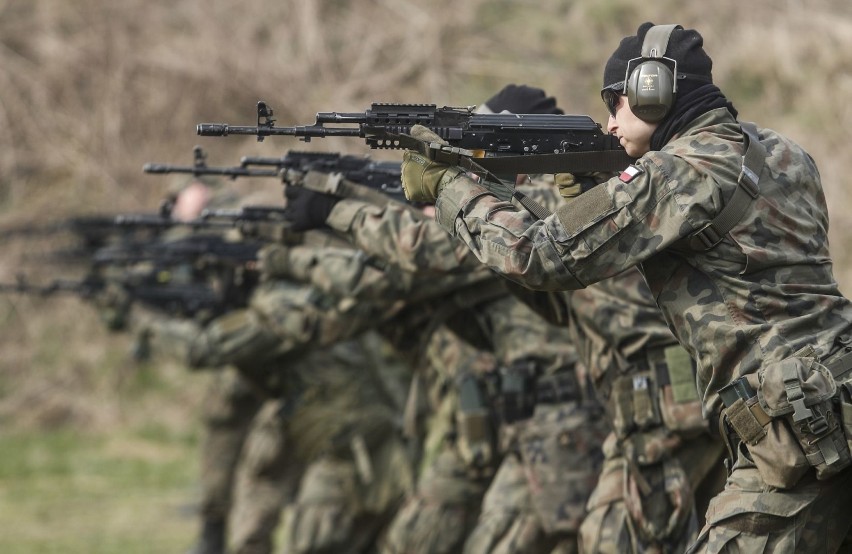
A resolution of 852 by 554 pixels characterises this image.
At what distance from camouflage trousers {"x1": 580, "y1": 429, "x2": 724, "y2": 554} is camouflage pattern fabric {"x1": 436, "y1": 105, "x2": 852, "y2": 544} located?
55.4 inches

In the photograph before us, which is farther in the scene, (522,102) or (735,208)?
(522,102)

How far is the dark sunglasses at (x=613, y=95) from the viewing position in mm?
4892

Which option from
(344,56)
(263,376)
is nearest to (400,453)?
(263,376)

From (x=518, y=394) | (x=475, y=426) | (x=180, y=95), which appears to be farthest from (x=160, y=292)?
(x=180, y=95)

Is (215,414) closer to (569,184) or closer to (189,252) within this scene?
(189,252)

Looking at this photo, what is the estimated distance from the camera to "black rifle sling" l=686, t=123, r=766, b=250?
454 cm

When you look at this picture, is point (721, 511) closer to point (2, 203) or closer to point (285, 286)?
point (285, 286)

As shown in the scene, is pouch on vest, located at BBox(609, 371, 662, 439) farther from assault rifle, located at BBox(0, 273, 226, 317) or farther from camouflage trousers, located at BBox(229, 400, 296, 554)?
assault rifle, located at BBox(0, 273, 226, 317)

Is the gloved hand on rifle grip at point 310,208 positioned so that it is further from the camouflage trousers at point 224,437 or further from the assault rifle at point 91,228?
the assault rifle at point 91,228

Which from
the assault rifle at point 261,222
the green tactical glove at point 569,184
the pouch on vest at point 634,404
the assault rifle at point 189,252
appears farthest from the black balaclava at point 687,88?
the assault rifle at point 189,252

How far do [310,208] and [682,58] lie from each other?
8.40ft

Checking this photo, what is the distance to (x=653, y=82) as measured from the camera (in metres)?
4.67

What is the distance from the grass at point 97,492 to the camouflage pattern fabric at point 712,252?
25.4 ft

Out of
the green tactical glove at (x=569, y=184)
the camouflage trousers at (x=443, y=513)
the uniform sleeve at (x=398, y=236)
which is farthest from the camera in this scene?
the camouflage trousers at (x=443, y=513)
